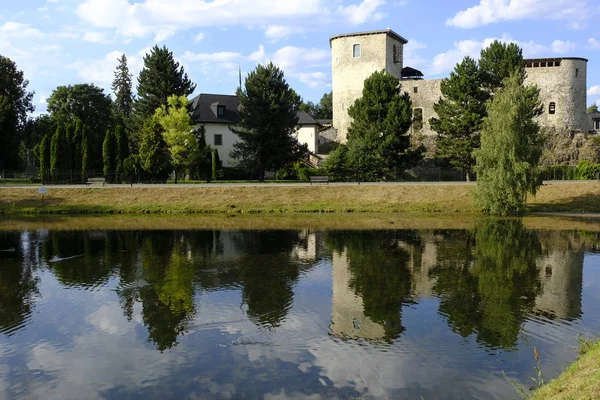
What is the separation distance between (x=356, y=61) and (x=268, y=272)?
48742 millimetres

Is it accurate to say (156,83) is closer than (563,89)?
Yes

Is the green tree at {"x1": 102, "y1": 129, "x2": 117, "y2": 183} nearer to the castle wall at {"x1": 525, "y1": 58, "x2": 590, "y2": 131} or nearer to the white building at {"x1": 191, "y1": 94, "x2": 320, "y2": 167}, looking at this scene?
the white building at {"x1": 191, "y1": 94, "x2": 320, "y2": 167}

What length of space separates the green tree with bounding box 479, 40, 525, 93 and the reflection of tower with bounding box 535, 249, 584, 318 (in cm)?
3109

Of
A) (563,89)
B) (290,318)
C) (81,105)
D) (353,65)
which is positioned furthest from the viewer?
(81,105)

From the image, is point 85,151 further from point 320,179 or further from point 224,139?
point 320,179

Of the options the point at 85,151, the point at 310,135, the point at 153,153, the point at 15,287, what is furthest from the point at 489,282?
the point at 310,135

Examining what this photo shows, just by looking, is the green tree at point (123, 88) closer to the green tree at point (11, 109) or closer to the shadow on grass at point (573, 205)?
the green tree at point (11, 109)

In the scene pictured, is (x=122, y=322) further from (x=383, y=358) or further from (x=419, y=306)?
(x=419, y=306)

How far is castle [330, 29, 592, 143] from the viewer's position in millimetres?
60469

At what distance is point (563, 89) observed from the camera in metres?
60.3

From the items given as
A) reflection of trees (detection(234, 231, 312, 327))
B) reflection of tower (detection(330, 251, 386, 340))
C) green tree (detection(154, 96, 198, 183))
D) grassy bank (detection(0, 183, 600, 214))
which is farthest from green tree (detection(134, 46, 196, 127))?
reflection of tower (detection(330, 251, 386, 340))

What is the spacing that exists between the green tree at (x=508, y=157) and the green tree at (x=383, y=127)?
13162mm

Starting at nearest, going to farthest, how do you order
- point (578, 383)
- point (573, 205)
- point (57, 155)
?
point (578, 383), point (573, 205), point (57, 155)

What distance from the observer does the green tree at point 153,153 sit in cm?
4453
